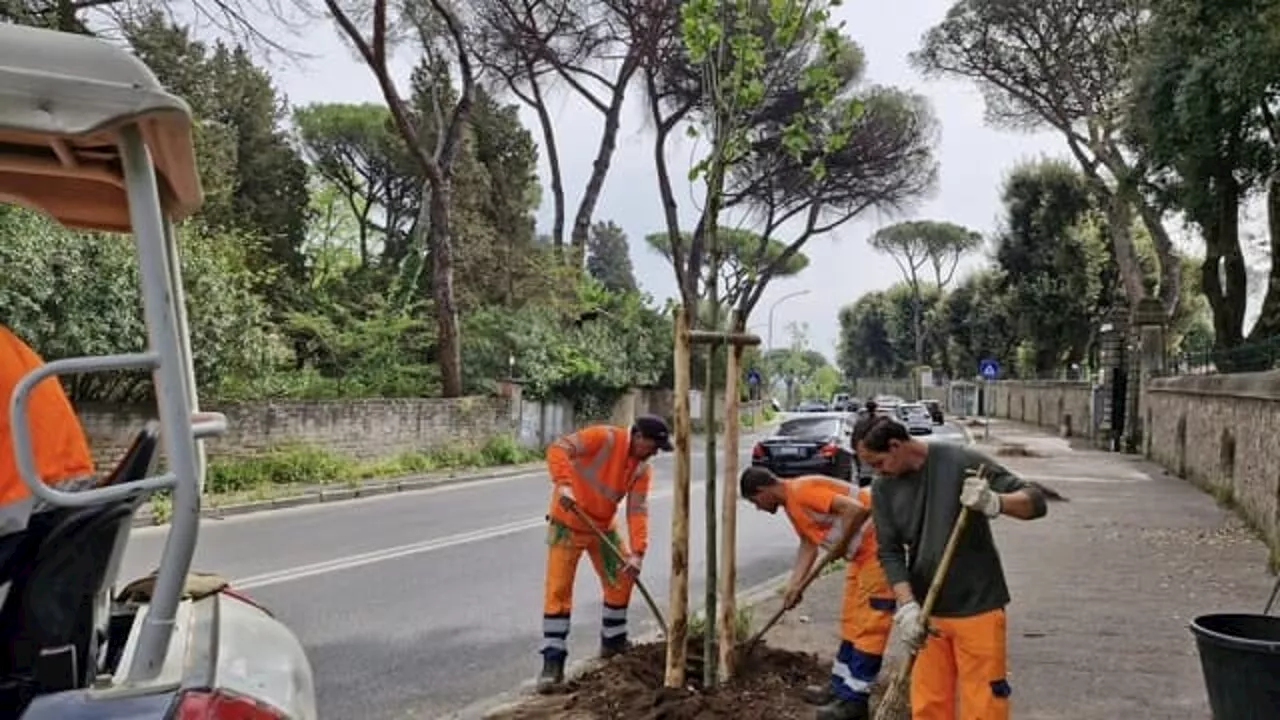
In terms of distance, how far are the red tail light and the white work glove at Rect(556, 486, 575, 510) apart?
3845 mm

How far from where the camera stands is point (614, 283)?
7981 cm

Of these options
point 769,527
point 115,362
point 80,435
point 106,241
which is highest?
point 106,241

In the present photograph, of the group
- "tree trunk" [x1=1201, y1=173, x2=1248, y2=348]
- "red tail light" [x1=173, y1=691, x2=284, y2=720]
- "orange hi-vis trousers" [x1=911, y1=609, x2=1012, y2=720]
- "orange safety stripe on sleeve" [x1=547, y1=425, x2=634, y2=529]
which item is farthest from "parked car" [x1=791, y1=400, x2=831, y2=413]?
"red tail light" [x1=173, y1=691, x2=284, y2=720]

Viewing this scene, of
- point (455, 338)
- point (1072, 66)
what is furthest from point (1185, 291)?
point (455, 338)

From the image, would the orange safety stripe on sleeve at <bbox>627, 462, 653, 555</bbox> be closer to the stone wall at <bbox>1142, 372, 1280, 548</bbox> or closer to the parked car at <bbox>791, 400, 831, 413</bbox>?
the stone wall at <bbox>1142, 372, 1280, 548</bbox>

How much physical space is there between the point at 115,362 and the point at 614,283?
256 ft

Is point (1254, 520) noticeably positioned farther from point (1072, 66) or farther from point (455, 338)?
point (1072, 66)

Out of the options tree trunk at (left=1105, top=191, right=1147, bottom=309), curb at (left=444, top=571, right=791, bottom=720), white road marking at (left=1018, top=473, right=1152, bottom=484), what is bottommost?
white road marking at (left=1018, top=473, right=1152, bottom=484)

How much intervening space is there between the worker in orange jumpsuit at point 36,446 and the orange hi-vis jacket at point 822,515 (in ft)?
12.7

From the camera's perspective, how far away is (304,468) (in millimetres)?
18016

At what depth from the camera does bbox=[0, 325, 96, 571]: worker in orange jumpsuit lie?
2.21m

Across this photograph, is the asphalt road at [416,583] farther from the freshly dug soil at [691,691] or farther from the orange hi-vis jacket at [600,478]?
the orange hi-vis jacket at [600,478]

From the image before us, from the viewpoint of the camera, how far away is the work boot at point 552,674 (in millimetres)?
5824

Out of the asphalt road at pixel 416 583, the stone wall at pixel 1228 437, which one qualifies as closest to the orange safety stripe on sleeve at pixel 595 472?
the asphalt road at pixel 416 583
